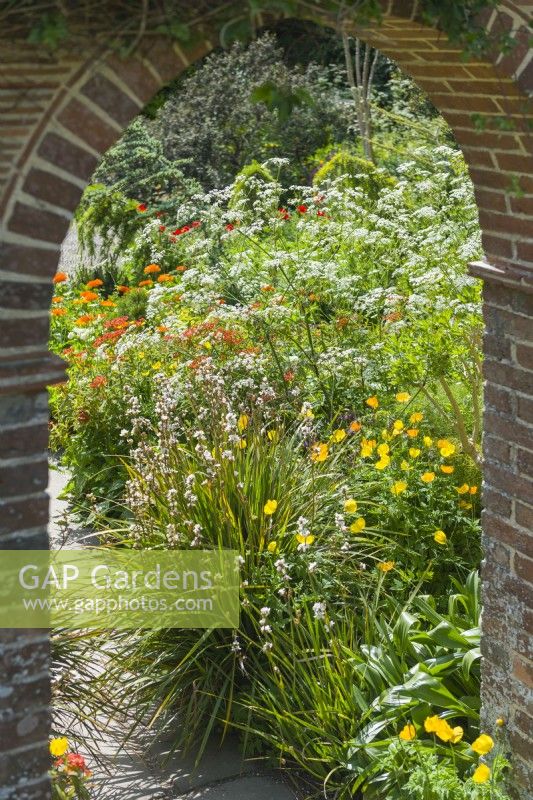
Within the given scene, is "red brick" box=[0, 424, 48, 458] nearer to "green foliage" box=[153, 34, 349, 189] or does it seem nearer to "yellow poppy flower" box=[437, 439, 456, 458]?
"yellow poppy flower" box=[437, 439, 456, 458]

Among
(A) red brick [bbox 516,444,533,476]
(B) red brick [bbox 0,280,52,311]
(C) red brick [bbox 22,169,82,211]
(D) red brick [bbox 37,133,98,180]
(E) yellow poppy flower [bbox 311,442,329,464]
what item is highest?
(D) red brick [bbox 37,133,98,180]

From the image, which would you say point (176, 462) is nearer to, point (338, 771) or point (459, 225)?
point (338, 771)

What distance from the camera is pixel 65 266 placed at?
13.9 m

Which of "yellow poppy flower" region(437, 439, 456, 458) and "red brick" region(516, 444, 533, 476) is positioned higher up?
"yellow poppy flower" region(437, 439, 456, 458)

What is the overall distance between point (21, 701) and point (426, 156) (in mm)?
9704

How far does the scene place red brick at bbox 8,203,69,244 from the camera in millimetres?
2389

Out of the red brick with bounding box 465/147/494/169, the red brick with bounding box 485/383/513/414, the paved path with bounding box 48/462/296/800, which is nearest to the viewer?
the red brick with bounding box 465/147/494/169

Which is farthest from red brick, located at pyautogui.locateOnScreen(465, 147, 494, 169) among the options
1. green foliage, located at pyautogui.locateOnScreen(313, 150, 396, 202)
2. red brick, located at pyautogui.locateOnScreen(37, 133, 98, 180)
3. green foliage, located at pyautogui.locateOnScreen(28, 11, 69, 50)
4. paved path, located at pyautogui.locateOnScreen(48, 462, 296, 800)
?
green foliage, located at pyautogui.locateOnScreen(313, 150, 396, 202)

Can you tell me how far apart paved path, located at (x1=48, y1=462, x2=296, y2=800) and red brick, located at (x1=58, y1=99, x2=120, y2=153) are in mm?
2595

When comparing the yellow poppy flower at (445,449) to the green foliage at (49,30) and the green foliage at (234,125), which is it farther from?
the green foliage at (234,125)

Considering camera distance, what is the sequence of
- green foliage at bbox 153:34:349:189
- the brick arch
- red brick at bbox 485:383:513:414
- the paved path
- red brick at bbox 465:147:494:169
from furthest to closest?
green foliage at bbox 153:34:349:189, the paved path, red brick at bbox 485:383:513:414, red brick at bbox 465:147:494:169, the brick arch

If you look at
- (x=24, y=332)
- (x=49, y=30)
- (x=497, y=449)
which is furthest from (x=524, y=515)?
(x=49, y=30)

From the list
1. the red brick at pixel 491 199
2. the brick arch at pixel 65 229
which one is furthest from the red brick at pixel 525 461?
the red brick at pixel 491 199

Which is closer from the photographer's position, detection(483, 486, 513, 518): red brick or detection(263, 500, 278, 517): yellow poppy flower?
detection(483, 486, 513, 518): red brick
